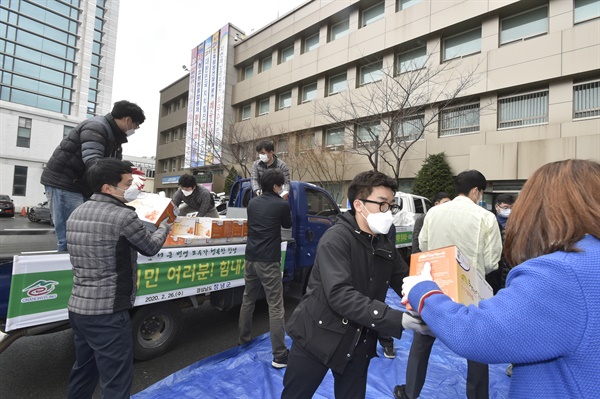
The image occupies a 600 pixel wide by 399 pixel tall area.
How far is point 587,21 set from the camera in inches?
464

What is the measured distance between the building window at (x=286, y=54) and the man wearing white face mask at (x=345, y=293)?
23.2 meters

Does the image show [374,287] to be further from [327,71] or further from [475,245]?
[327,71]

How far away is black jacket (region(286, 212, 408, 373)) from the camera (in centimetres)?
156

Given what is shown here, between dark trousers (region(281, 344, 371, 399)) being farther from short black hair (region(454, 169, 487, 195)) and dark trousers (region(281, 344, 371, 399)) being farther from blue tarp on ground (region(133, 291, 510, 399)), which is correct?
short black hair (region(454, 169, 487, 195))

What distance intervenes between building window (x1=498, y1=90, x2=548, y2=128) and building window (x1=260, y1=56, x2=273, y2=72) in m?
17.0

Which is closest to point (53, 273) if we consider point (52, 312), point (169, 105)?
point (52, 312)

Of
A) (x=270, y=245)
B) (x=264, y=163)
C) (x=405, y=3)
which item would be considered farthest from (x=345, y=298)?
(x=405, y=3)

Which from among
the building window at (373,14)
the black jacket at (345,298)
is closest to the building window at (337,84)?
the building window at (373,14)

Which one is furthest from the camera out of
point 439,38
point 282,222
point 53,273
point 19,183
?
point 19,183

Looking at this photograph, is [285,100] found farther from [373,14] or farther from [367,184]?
[367,184]

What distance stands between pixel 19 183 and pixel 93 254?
4493cm

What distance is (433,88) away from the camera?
15.0 m

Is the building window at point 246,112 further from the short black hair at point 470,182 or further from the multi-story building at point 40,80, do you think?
the multi-story building at point 40,80

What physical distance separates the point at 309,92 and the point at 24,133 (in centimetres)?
3560
